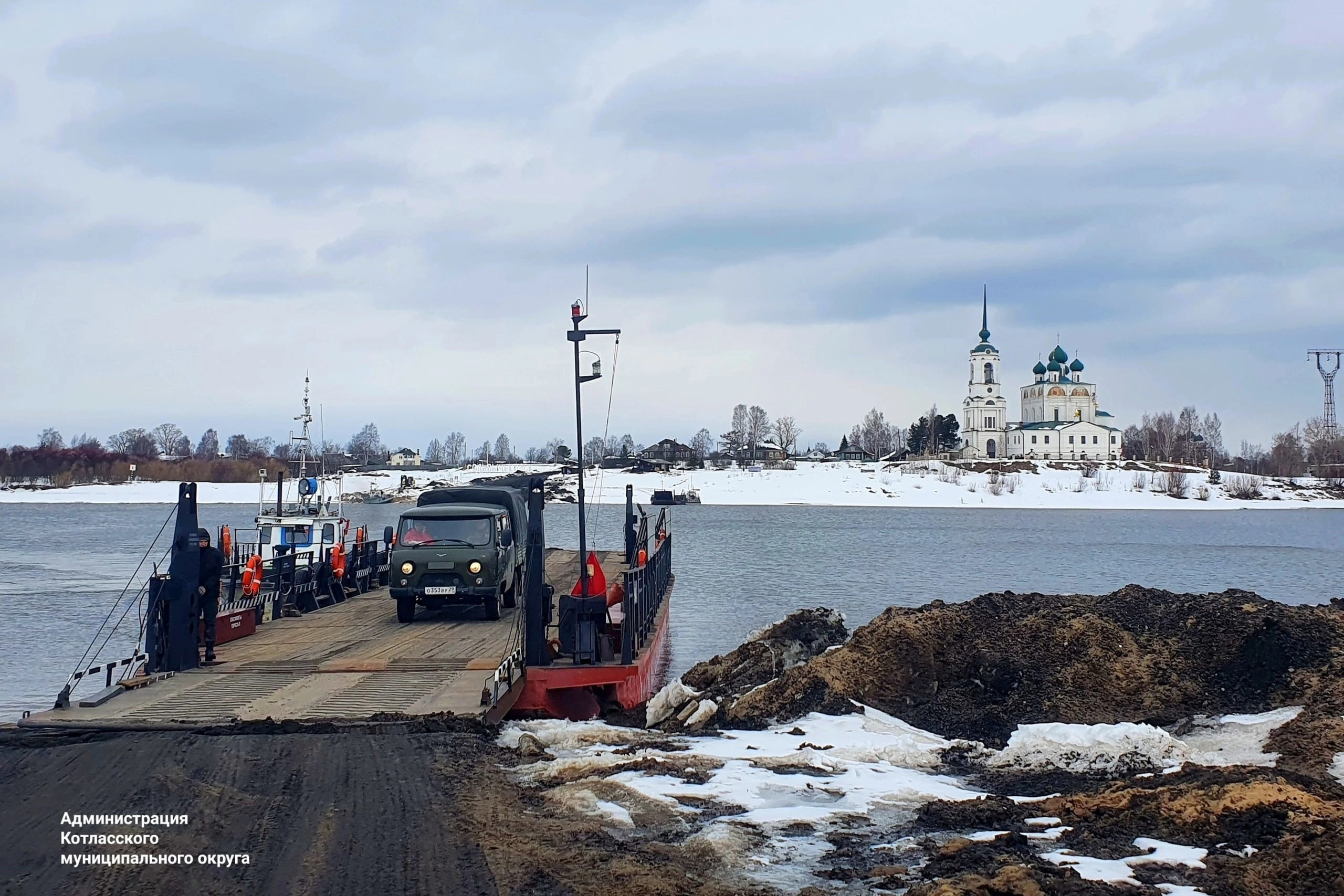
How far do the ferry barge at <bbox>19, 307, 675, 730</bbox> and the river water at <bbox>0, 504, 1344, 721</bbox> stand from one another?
422cm

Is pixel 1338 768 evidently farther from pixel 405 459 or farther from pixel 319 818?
pixel 405 459

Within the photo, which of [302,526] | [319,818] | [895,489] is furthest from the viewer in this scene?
[895,489]

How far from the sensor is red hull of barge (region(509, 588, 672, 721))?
12.5 metres

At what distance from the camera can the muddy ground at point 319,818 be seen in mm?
6355

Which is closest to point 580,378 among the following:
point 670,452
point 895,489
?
point 895,489

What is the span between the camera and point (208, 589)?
13883 mm

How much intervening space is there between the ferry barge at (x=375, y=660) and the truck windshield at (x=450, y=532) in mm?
1351

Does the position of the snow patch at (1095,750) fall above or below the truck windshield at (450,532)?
below

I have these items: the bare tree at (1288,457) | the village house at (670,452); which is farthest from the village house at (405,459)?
the bare tree at (1288,457)

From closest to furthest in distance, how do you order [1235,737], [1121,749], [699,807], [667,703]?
[699,807] → [1121,749] → [1235,737] → [667,703]

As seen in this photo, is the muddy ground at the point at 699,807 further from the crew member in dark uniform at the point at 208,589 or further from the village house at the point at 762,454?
the village house at the point at 762,454

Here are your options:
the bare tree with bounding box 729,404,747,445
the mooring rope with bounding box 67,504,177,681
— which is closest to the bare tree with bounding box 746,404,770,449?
the bare tree with bounding box 729,404,747,445

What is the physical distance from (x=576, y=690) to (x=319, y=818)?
5.68 meters

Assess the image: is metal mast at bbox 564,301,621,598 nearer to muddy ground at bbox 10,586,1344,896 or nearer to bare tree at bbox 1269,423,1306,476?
muddy ground at bbox 10,586,1344,896
